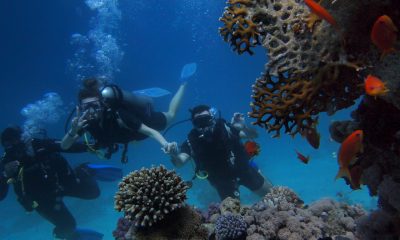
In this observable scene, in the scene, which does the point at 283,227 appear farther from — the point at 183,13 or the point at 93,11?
the point at 183,13

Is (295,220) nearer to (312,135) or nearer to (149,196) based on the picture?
(312,135)

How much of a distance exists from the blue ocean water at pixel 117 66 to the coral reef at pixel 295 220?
52.3ft

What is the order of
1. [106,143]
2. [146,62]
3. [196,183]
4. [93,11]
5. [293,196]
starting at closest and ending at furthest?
[293,196]
[106,143]
[196,183]
[93,11]
[146,62]

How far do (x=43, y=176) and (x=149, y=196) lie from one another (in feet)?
26.9

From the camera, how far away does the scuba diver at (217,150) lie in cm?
944

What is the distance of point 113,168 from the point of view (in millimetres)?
11414

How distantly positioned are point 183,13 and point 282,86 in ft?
152

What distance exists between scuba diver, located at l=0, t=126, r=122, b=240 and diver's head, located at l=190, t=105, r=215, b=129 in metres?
3.76

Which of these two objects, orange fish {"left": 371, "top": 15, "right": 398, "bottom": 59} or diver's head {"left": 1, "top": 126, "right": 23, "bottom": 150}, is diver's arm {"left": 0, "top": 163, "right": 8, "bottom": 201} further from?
orange fish {"left": 371, "top": 15, "right": 398, "bottom": 59}

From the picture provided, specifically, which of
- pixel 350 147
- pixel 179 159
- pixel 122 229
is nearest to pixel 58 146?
pixel 179 159

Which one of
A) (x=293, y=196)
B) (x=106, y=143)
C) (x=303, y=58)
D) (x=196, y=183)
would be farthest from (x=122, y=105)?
(x=196, y=183)

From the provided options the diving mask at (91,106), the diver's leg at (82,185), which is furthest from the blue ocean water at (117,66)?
the diving mask at (91,106)

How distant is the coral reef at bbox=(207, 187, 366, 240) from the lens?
193 inches

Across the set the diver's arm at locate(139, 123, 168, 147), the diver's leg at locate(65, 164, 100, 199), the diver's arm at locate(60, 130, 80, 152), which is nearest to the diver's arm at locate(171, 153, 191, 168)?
the diver's arm at locate(139, 123, 168, 147)
